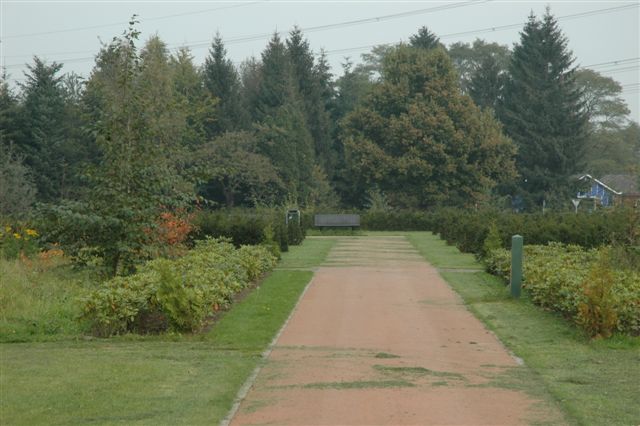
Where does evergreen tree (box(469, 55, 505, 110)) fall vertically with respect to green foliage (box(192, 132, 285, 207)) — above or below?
above

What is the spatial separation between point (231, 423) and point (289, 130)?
173ft

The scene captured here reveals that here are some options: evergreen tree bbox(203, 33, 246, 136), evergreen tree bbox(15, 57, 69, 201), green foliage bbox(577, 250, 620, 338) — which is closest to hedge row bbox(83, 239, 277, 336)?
green foliage bbox(577, 250, 620, 338)

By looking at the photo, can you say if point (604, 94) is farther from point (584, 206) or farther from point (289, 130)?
point (289, 130)

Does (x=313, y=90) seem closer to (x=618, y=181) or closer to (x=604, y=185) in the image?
(x=604, y=185)

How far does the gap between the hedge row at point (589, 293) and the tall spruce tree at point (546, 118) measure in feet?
160

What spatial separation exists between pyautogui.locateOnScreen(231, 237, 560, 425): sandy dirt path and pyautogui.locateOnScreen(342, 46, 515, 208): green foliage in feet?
133

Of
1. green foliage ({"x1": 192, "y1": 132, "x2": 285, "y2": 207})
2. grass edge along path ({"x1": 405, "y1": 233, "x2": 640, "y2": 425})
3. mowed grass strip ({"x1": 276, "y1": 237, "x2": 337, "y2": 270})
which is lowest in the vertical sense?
mowed grass strip ({"x1": 276, "y1": 237, "x2": 337, "y2": 270})

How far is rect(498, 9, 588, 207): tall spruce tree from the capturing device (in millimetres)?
64750

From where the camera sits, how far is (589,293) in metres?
11.6

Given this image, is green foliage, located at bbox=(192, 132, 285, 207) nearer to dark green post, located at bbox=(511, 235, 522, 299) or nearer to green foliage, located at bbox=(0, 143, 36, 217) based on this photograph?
green foliage, located at bbox=(0, 143, 36, 217)

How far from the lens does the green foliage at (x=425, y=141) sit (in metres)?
56.7

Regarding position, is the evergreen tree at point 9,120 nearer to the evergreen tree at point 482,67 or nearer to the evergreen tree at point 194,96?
the evergreen tree at point 194,96

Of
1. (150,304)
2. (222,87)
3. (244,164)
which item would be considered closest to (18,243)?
(150,304)

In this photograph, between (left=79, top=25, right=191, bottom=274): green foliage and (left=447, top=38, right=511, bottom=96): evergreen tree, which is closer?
(left=79, top=25, right=191, bottom=274): green foliage
